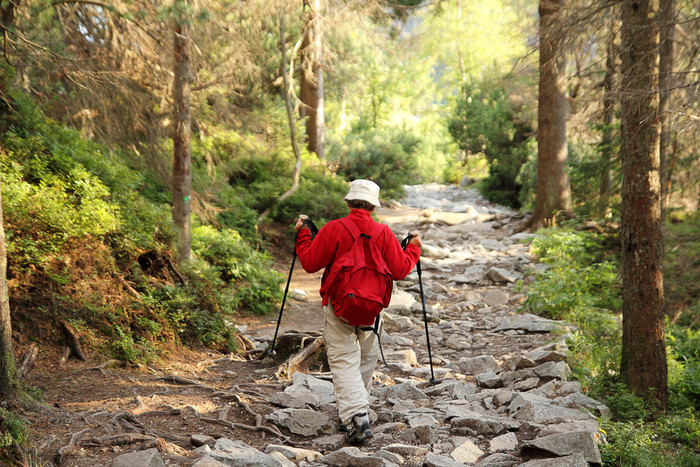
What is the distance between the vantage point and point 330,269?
4.54m

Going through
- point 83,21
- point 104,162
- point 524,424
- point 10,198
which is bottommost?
point 524,424

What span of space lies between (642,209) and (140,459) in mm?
4827

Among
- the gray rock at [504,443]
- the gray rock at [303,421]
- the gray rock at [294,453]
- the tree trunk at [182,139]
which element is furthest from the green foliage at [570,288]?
the tree trunk at [182,139]

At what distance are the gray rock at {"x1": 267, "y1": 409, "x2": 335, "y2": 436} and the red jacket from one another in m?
1.06

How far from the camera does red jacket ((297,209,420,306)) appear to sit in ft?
14.8

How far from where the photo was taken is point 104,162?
26.3 ft

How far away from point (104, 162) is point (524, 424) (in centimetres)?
636

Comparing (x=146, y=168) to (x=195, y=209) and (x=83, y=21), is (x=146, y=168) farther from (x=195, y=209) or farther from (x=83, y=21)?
(x=83, y=21)

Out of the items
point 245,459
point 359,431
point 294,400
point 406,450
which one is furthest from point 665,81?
point 245,459

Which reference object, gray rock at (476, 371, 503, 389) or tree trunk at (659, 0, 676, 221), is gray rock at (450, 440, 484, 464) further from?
tree trunk at (659, 0, 676, 221)

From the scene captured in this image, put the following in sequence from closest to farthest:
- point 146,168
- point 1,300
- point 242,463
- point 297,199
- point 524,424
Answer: point 242,463 < point 1,300 < point 524,424 < point 146,168 < point 297,199

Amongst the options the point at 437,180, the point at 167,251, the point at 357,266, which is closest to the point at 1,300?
the point at 357,266

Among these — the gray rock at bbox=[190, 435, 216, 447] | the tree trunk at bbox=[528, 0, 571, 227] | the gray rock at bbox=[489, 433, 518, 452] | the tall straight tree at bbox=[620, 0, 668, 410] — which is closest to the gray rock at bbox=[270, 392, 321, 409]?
the gray rock at bbox=[190, 435, 216, 447]

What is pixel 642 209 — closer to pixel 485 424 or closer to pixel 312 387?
pixel 485 424
